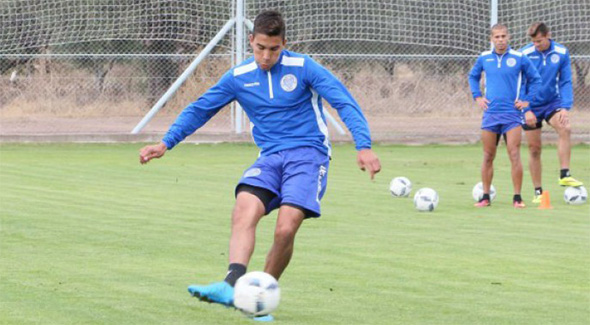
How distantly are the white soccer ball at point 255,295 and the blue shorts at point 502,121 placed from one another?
25.7 feet

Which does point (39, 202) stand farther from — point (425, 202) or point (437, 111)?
point (437, 111)

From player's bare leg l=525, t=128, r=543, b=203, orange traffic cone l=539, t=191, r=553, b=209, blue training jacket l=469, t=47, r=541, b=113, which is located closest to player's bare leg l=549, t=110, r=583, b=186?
player's bare leg l=525, t=128, r=543, b=203

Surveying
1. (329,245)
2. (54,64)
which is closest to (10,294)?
(329,245)

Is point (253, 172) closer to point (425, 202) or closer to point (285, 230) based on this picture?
point (285, 230)

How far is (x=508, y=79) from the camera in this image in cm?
1419

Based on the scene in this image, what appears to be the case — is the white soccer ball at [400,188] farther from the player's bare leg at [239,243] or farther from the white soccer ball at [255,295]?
the white soccer ball at [255,295]

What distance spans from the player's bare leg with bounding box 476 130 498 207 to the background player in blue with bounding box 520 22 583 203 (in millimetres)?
847

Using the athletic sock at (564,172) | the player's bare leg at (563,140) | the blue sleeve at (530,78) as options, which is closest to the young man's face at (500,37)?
the blue sleeve at (530,78)

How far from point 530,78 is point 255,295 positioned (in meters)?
8.27

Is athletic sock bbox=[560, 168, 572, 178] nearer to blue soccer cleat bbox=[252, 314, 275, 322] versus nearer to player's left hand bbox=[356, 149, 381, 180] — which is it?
player's left hand bbox=[356, 149, 381, 180]

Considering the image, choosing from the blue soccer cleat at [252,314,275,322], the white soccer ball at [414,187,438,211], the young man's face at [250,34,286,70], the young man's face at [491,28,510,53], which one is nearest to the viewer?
the blue soccer cleat at [252,314,275,322]

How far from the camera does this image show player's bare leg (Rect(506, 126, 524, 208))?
13867mm

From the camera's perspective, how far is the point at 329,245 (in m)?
10.5

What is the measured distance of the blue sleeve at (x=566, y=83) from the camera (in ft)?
50.1
